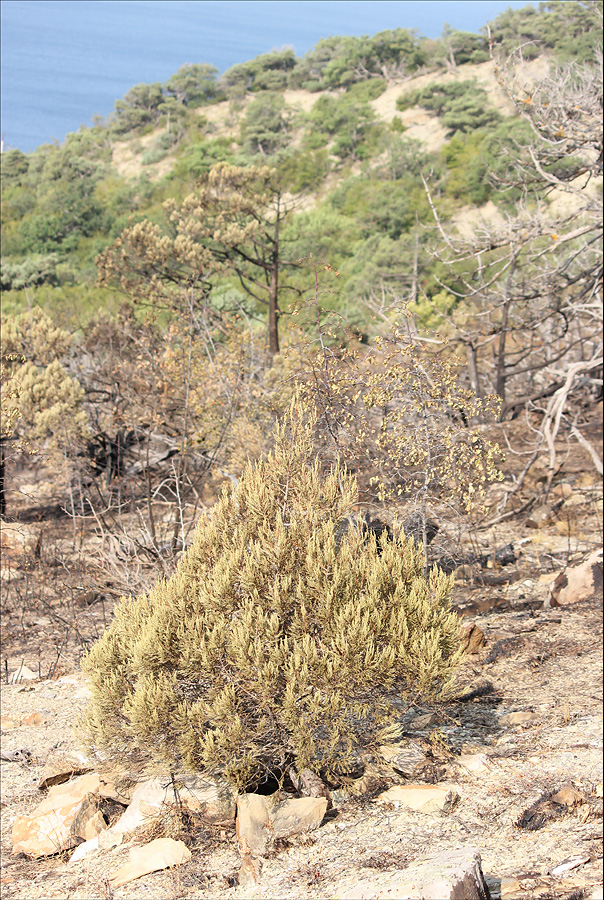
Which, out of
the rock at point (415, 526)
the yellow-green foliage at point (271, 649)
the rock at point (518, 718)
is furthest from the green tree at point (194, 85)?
the yellow-green foliage at point (271, 649)

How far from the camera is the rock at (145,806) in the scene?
4344mm

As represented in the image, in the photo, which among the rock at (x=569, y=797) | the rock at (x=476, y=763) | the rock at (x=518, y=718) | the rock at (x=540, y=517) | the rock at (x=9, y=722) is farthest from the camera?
the rock at (x=540, y=517)

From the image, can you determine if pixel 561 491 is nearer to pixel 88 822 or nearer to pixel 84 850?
pixel 88 822

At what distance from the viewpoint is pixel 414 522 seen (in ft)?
20.9

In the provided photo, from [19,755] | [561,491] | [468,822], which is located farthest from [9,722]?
[561,491]

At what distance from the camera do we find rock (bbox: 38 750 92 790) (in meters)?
5.01

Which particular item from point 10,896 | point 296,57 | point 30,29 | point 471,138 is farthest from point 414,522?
point 30,29

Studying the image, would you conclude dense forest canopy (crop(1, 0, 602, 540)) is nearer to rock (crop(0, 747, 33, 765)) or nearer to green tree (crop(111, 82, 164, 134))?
green tree (crop(111, 82, 164, 134))

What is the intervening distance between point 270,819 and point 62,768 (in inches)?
66.0

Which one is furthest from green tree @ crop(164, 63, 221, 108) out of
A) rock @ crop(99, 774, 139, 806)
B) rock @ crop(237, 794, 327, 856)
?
rock @ crop(237, 794, 327, 856)

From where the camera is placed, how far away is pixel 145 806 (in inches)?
172

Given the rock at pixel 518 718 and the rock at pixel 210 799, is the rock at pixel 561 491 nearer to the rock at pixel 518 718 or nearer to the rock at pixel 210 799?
the rock at pixel 518 718

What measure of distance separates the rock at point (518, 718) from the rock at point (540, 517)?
4.68m

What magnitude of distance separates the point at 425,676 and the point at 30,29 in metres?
180
